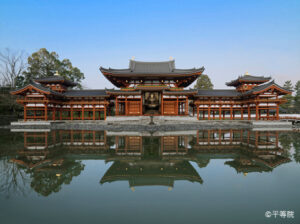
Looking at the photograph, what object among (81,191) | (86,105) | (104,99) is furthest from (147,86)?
(81,191)

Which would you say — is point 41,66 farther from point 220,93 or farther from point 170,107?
point 220,93

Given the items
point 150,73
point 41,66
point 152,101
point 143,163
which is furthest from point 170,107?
point 41,66

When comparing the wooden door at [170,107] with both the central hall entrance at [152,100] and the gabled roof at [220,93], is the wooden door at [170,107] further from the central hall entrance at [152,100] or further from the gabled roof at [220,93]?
the gabled roof at [220,93]

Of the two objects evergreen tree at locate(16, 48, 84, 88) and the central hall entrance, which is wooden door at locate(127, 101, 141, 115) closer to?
the central hall entrance

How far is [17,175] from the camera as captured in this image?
5180mm

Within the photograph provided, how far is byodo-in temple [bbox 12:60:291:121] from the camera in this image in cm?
2369

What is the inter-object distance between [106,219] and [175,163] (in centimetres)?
389

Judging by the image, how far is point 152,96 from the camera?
26.3 metres

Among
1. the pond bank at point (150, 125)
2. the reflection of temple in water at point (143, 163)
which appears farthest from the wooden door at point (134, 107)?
the reflection of temple in water at point (143, 163)

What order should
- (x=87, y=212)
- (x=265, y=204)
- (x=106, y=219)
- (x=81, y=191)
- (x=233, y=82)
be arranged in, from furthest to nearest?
1. (x=233, y=82)
2. (x=81, y=191)
3. (x=265, y=204)
4. (x=87, y=212)
5. (x=106, y=219)

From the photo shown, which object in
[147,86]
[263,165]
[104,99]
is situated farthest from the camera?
[104,99]

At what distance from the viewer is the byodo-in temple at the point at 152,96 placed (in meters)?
23.7

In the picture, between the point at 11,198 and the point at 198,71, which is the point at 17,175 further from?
the point at 198,71

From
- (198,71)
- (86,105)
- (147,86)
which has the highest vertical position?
(198,71)
